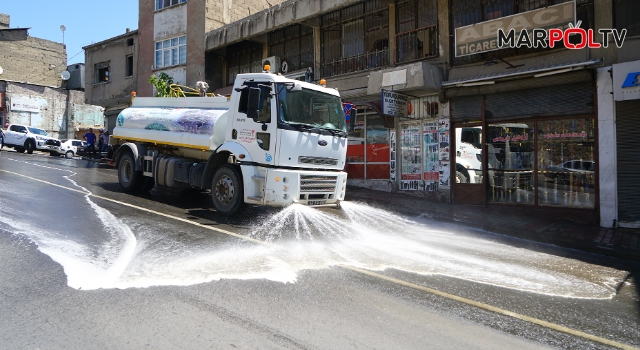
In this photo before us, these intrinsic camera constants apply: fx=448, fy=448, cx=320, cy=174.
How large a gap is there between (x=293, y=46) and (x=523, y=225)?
12.6 metres

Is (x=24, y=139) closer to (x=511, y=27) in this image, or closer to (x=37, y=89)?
(x=37, y=89)

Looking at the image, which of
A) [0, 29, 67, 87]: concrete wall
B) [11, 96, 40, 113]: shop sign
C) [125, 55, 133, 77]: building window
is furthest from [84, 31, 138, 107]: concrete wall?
[0, 29, 67, 87]: concrete wall

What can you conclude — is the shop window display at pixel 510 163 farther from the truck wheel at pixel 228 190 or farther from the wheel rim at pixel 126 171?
the wheel rim at pixel 126 171

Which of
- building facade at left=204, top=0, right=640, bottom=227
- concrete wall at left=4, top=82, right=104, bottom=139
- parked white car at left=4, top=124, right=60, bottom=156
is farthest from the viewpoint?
concrete wall at left=4, top=82, right=104, bottom=139

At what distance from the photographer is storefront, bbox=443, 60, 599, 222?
37.0 ft

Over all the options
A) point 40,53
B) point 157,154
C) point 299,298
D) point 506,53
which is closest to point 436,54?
point 506,53

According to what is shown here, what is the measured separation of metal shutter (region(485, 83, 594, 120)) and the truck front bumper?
6.13 metres

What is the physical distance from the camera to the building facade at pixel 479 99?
10.9 meters

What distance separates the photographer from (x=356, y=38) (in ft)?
55.1

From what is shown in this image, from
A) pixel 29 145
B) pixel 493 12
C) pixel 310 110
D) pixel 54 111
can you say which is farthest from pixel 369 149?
pixel 54 111

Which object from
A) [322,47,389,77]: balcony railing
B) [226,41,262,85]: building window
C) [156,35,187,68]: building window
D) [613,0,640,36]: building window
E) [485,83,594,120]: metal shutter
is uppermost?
[156,35,187,68]: building window

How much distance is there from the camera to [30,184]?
1198 centimetres

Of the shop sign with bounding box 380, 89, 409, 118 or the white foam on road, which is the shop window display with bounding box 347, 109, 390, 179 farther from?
the white foam on road

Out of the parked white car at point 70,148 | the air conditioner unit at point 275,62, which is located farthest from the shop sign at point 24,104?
the air conditioner unit at point 275,62
